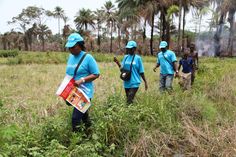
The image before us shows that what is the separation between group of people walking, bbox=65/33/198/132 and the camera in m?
4.04

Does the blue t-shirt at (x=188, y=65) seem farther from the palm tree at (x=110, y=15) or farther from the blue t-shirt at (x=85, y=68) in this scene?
the palm tree at (x=110, y=15)

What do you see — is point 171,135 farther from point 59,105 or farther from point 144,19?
point 144,19

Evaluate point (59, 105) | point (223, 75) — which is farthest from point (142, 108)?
point (223, 75)

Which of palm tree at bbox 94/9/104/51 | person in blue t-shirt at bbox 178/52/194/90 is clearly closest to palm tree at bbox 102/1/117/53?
palm tree at bbox 94/9/104/51

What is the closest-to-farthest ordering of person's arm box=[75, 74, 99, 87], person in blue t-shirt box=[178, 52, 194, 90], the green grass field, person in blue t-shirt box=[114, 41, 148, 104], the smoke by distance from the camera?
the green grass field < person's arm box=[75, 74, 99, 87] < person in blue t-shirt box=[114, 41, 148, 104] < person in blue t-shirt box=[178, 52, 194, 90] < the smoke

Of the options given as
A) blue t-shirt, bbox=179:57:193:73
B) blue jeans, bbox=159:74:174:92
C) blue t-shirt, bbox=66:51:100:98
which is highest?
blue t-shirt, bbox=66:51:100:98

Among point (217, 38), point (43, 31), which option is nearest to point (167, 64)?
point (217, 38)

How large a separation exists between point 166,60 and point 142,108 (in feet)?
7.92

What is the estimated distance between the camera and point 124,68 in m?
5.64

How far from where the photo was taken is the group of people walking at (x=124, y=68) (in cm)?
404

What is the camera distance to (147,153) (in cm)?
387

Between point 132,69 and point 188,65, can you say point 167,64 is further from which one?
point 132,69

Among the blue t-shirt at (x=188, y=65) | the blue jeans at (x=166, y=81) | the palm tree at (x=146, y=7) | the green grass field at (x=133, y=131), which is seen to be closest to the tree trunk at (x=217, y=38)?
the palm tree at (x=146, y=7)

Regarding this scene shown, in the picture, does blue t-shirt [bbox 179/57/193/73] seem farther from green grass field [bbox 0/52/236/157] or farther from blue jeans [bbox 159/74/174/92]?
green grass field [bbox 0/52/236/157]
